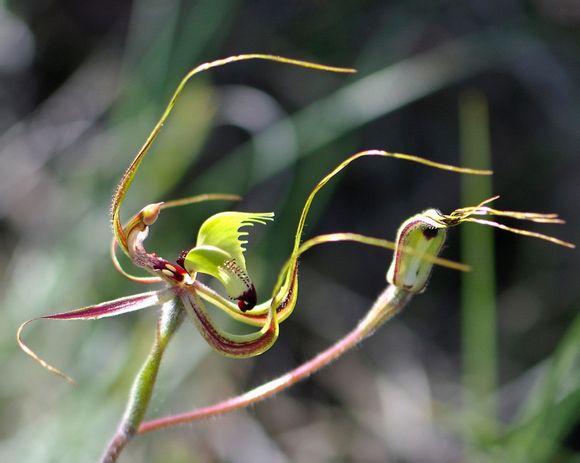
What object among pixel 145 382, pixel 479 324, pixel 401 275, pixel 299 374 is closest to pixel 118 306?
pixel 145 382

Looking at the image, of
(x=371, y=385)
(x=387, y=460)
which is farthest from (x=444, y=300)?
(x=387, y=460)

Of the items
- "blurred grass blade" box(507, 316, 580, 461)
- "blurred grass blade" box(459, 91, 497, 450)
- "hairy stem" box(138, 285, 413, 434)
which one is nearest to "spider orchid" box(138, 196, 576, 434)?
"hairy stem" box(138, 285, 413, 434)

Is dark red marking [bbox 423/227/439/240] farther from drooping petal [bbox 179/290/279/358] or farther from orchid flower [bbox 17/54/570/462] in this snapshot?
drooping petal [bbox 179/290/279/358]

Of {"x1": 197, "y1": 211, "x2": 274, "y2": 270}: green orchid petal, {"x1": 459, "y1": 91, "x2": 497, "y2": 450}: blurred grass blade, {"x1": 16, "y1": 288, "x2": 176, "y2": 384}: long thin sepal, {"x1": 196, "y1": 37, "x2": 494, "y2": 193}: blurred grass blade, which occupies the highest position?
{"x1": 197, "y1": 211, "x2": 274, "y2": 270}: green orchid petal

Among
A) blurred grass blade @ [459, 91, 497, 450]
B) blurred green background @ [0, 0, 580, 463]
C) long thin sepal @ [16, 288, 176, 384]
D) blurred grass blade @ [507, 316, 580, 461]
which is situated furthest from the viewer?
blurred green background @ [0, 0, 580, 463]

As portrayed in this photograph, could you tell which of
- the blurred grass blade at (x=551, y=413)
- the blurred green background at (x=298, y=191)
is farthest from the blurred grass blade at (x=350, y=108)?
the blurred grass blade at (x=551, y=413)

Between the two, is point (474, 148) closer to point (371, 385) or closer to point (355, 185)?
point (355, 185)
